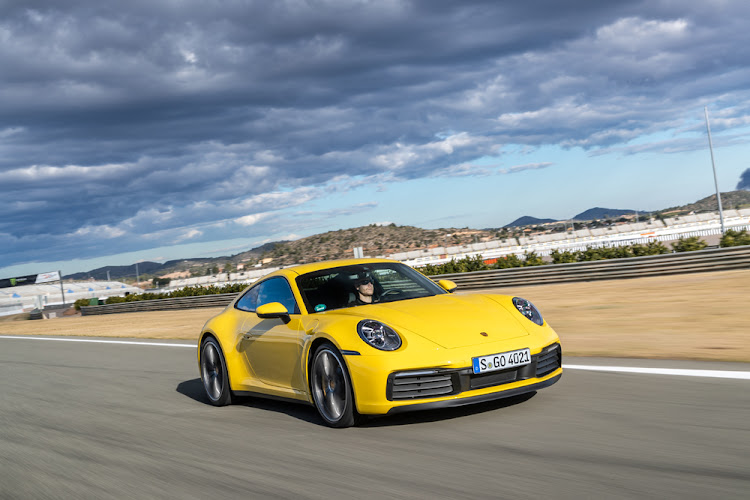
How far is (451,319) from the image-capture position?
5.59m

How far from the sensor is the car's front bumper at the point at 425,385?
203 inches

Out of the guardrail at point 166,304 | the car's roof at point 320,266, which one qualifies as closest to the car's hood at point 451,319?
the car's roof at point 320,266

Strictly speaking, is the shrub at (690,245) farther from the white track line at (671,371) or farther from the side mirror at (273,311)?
the side mirror at (273,311)

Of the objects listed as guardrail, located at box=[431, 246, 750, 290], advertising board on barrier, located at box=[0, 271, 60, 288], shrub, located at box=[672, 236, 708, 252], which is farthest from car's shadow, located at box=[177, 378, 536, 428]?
advertising board on barrier, located at box=[0, 271, 60, 288]

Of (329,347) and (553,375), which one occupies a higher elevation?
(329,347)

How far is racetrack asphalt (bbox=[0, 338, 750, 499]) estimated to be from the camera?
389cm

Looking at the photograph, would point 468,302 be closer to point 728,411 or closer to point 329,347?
point 329,347

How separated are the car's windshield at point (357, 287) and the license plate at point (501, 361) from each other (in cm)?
146

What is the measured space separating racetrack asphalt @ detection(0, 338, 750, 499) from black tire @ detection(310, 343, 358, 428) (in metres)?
0.11

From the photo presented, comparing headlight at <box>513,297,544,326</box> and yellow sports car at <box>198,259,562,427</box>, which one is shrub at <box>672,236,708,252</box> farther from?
headlight at <box>513,297,544,326</box>

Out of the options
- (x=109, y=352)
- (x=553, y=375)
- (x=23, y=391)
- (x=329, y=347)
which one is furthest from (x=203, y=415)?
(x=109, y=352)

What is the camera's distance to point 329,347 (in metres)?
5.66

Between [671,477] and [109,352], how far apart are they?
1268cm

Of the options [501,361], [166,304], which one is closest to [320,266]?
[501,361]
